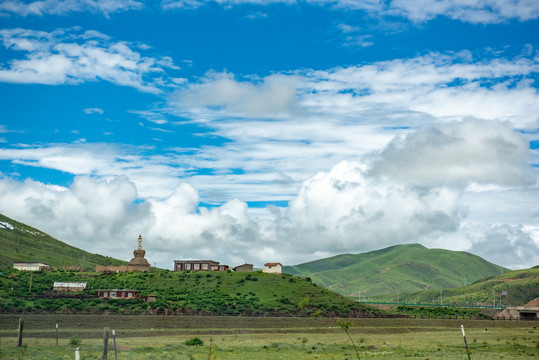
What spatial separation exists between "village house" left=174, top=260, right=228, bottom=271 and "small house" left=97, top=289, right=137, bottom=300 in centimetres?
3877

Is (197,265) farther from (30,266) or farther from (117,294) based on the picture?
(30,266)

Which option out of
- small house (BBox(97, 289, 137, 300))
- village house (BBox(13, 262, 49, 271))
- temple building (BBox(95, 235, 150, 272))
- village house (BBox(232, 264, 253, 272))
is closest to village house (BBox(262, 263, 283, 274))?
village house (BBox(232, 264, 253, 272))

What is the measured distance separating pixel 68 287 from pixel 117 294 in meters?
13.5

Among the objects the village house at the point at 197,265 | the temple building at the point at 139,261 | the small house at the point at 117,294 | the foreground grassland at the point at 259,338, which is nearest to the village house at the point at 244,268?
the village house at the point at 197,265

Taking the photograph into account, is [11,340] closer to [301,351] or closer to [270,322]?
[301,351]

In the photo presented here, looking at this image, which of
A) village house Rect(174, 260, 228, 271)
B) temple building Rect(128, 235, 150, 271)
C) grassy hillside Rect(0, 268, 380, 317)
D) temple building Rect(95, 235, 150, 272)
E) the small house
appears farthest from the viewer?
village house Rect(174, 260, 228, 271)

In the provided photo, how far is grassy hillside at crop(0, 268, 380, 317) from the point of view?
104125 millimetres

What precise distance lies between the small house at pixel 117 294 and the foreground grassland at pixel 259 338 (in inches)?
857

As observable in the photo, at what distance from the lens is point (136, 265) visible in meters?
147

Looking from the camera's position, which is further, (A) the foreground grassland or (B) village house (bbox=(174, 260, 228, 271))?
(B) village house (bbox=(174, 260, 228, 271))

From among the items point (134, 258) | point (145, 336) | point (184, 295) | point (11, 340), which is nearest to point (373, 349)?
point (145, 336)

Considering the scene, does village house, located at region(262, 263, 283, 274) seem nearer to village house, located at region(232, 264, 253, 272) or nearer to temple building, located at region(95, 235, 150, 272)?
village house, located at region(232, 264, 253, 272)

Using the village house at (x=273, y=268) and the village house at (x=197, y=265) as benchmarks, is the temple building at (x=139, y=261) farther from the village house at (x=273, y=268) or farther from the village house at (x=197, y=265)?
the village house at (x=273, y=268)

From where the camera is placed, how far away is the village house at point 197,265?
152875 millimetres
